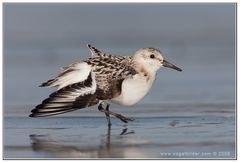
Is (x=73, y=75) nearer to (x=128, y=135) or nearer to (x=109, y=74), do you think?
(x=109, y=74)

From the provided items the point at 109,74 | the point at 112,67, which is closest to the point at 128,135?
the point at 109,74

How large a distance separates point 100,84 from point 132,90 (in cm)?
41

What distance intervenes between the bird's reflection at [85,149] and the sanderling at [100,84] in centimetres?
54

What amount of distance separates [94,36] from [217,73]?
4.81m

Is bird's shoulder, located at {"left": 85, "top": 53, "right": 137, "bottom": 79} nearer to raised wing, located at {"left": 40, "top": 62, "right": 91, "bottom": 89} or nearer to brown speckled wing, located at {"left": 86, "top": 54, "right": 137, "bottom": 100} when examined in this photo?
brown speckled wing, located at {"left": 86, "top": 54, "right": 137, "bottom": 100}

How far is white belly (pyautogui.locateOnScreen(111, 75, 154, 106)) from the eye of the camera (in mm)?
8711

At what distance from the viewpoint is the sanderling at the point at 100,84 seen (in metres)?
8.41

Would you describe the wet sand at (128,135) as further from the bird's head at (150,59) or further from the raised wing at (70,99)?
the bird's head at (150,59)

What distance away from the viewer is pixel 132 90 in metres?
8.76

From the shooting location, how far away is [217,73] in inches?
492

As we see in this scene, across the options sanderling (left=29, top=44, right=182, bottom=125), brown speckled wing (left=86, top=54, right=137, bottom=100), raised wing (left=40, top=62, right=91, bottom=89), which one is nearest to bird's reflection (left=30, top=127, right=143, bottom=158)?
sanderling (left=29, top=44, right=182, bottom=125)

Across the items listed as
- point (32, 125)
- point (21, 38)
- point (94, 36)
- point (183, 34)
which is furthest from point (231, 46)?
point (32, 125)

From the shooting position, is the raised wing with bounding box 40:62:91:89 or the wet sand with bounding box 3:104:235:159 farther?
the raised wing with bounding box 40:62:91:89

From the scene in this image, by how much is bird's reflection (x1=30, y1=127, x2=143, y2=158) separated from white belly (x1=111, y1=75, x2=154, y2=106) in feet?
2.63
